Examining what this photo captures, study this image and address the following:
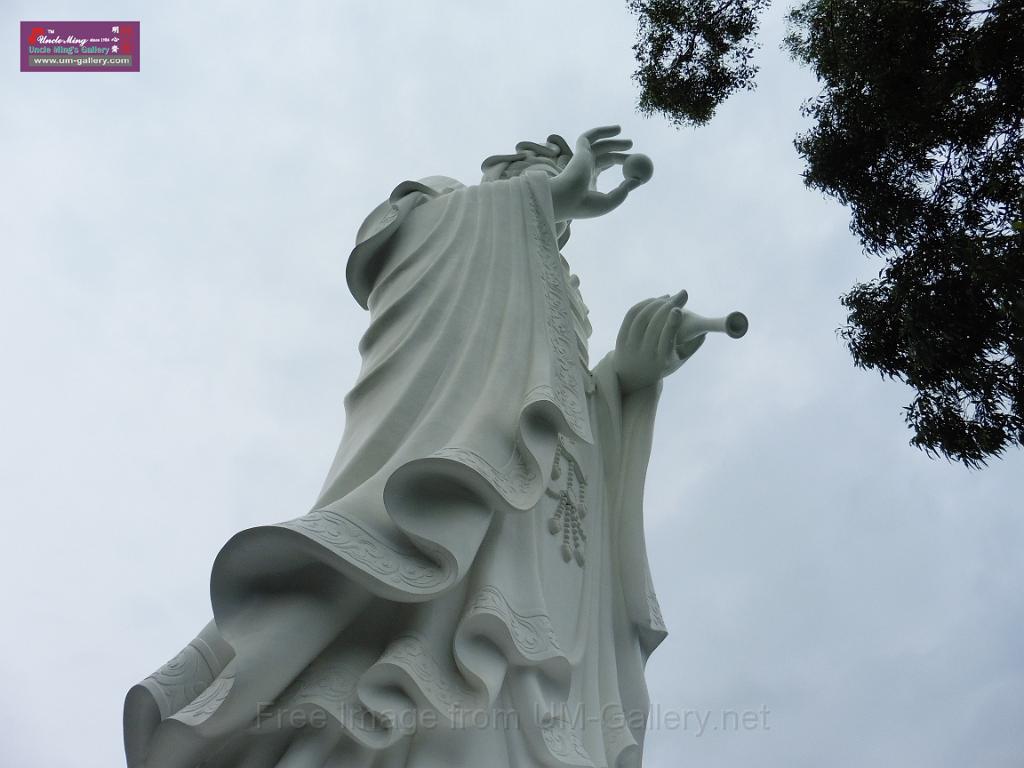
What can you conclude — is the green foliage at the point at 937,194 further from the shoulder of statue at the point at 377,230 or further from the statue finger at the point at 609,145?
the shoulder of statue at the point at 377,230

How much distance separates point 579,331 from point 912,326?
1.92m

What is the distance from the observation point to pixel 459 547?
2.37 metres

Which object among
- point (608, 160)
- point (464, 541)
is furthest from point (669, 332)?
point (464, 541)

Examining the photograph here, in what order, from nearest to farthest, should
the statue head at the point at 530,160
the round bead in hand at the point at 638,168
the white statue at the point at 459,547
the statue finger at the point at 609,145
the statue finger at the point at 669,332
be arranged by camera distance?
the white statue at the point at 459,547 < the statue finger at the point at 669,332 < the round bead in hand at the point at 638,168 < the statue finger at the point at 609,145 < the statue head at the point at 530,160

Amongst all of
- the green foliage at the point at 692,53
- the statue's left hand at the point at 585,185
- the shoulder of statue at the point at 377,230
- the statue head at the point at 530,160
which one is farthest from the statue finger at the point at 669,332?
the green foliage at the point at 692,53

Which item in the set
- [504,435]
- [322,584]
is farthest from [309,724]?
[504,435]

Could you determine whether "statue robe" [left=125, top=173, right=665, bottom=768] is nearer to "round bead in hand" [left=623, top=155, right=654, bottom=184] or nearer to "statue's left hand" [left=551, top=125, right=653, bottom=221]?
"statue's left hand" [left=551, top=125, right=653, bottom=221]

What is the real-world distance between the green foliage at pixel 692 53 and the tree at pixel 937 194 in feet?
2.64

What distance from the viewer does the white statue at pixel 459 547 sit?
2199mm

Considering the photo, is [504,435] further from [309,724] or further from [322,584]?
[309,724]

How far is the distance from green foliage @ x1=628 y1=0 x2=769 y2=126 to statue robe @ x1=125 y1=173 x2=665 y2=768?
2850 millimetres

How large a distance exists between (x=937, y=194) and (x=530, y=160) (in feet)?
7.41

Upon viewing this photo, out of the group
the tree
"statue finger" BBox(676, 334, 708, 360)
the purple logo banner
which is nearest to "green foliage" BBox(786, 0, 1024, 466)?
the tree

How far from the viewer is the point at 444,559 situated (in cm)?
236
